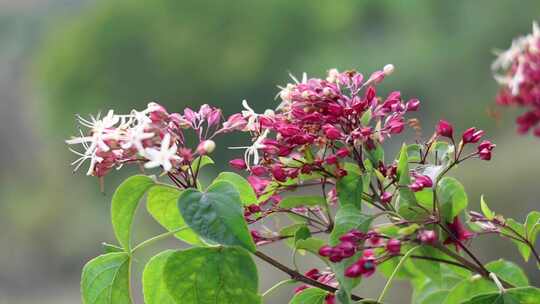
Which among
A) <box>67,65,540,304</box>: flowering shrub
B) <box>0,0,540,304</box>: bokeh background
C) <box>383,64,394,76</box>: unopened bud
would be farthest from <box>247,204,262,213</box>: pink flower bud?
<box>0,0,540,304</box>: bokeh background

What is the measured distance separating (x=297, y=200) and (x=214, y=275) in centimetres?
7

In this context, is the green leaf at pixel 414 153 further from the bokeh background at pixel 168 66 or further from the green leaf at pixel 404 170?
the bokeh background at pixel 168 66

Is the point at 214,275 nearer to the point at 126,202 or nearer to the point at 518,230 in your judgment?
the point at 126,202

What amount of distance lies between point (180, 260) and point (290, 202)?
0.07m

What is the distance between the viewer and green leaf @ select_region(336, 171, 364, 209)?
384 millimetres

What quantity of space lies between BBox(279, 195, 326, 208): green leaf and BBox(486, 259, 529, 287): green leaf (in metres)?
0.12

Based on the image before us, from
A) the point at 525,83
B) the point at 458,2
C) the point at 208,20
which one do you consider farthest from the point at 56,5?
the point at 525,83

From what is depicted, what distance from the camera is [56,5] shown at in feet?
24.2

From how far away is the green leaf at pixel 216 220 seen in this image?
13.8 inches

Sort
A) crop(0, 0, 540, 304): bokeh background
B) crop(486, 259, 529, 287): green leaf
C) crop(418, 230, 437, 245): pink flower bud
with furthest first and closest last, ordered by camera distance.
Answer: crop(0, 0, 540, 304): bokeh background, crop(486, 259, 529, 287): green leaf, crop(418, 230, 437, 245): pink flower bud

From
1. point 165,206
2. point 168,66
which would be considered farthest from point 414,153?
point 168,66

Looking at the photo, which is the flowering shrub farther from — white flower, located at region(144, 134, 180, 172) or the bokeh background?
the bokeh background

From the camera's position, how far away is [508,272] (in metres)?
0.48

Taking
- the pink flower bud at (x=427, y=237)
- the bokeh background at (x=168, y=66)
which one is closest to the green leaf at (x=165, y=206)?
the pink flower bud at (x=427, y=237)
